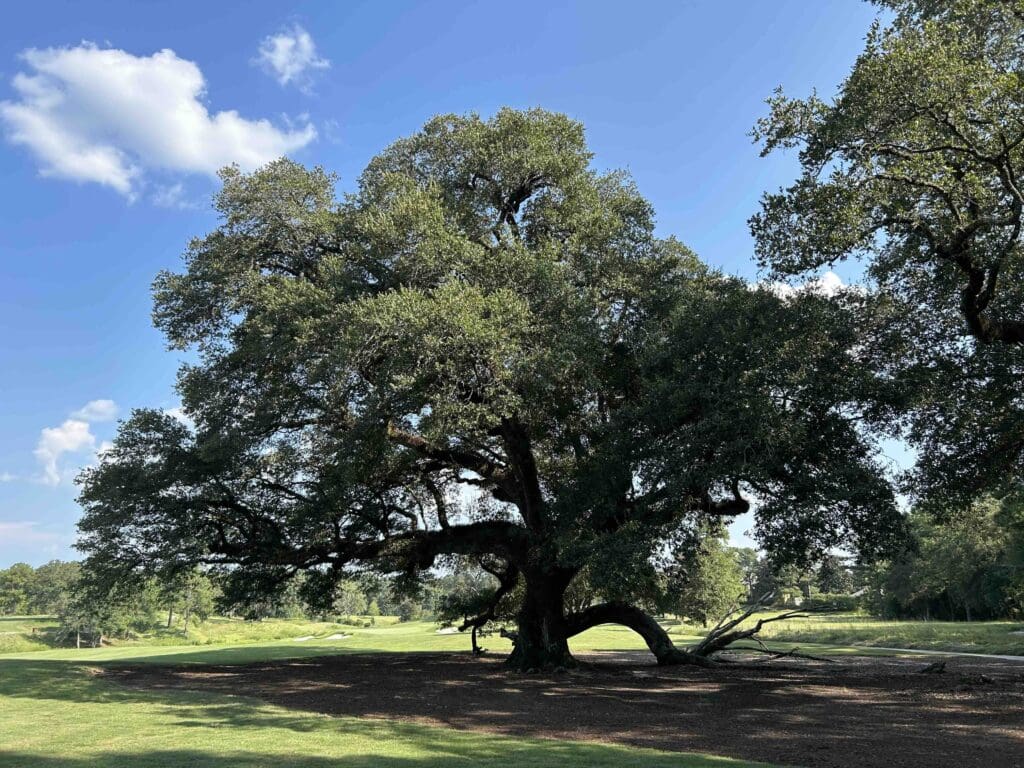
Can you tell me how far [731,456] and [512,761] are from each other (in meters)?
7.65

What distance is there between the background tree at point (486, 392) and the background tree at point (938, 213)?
1454 mm

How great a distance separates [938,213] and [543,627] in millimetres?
15537

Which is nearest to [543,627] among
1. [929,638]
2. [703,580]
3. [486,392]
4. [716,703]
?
[716,703]

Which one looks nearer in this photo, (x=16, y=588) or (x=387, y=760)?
(x=387, y=760)

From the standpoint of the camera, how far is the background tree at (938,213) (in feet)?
34.0

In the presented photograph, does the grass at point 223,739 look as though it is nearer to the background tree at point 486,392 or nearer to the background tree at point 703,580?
the background tree at point 486,392

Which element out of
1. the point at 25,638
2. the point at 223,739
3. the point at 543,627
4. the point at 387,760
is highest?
the point at 387,760

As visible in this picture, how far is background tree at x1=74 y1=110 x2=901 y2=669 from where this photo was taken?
13742 millimetres

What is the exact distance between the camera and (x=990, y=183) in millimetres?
12516

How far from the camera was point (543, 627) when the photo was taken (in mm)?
20641

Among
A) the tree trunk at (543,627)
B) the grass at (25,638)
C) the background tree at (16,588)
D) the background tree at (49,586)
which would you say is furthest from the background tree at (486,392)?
the background tree at (16,588)

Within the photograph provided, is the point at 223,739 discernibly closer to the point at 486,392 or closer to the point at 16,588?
the point at 486,392

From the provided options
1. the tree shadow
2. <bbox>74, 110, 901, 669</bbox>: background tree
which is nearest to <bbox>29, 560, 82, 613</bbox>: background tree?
<bbox>74, 110, 901, 669</bbox>: background tree

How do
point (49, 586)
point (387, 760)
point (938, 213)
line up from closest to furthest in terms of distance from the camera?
point (387, 760), point (938, 213), point (49, 586)
